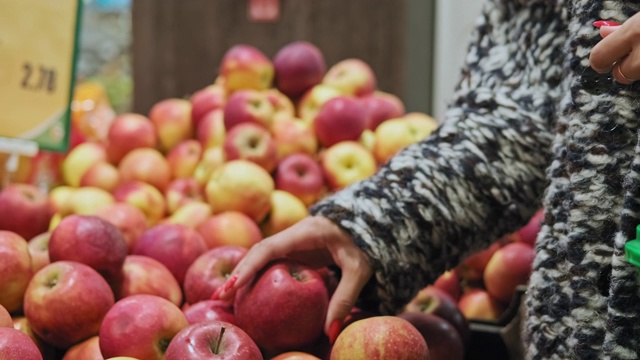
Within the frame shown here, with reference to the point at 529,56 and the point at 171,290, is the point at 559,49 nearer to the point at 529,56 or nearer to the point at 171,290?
the point at 529,56

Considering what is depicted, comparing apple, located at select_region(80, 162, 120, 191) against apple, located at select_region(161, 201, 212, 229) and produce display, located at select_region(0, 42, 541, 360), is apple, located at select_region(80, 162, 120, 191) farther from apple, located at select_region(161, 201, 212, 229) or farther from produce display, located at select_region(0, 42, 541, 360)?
apple, located at select_region(161, 201, 212, 229)

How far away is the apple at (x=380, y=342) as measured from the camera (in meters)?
0.82

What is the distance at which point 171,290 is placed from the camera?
111 cm

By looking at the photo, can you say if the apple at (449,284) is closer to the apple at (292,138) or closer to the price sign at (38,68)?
the apple at (292,138)

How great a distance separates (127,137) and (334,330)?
111cm

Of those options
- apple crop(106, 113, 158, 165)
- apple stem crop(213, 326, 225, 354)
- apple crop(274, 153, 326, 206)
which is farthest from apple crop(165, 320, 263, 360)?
apple crop(106, 113, 158, 165)

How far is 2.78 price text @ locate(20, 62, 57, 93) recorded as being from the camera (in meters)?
1.50

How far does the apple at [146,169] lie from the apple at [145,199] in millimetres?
68

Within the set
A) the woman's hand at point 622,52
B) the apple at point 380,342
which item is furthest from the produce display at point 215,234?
the woman's hand at point 622,52

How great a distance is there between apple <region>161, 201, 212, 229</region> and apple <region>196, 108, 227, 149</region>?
272 millimetres

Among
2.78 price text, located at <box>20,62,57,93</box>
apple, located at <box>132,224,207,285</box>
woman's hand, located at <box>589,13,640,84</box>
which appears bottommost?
apple, located at <box>132,224,207,285</box>

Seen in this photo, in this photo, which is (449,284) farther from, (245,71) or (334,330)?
(245,71)

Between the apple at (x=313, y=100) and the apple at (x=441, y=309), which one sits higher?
the apple at (x=313, y=100)

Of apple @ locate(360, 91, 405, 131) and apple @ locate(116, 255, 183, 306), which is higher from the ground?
apple @ locate(360, 91, 405, 131)
